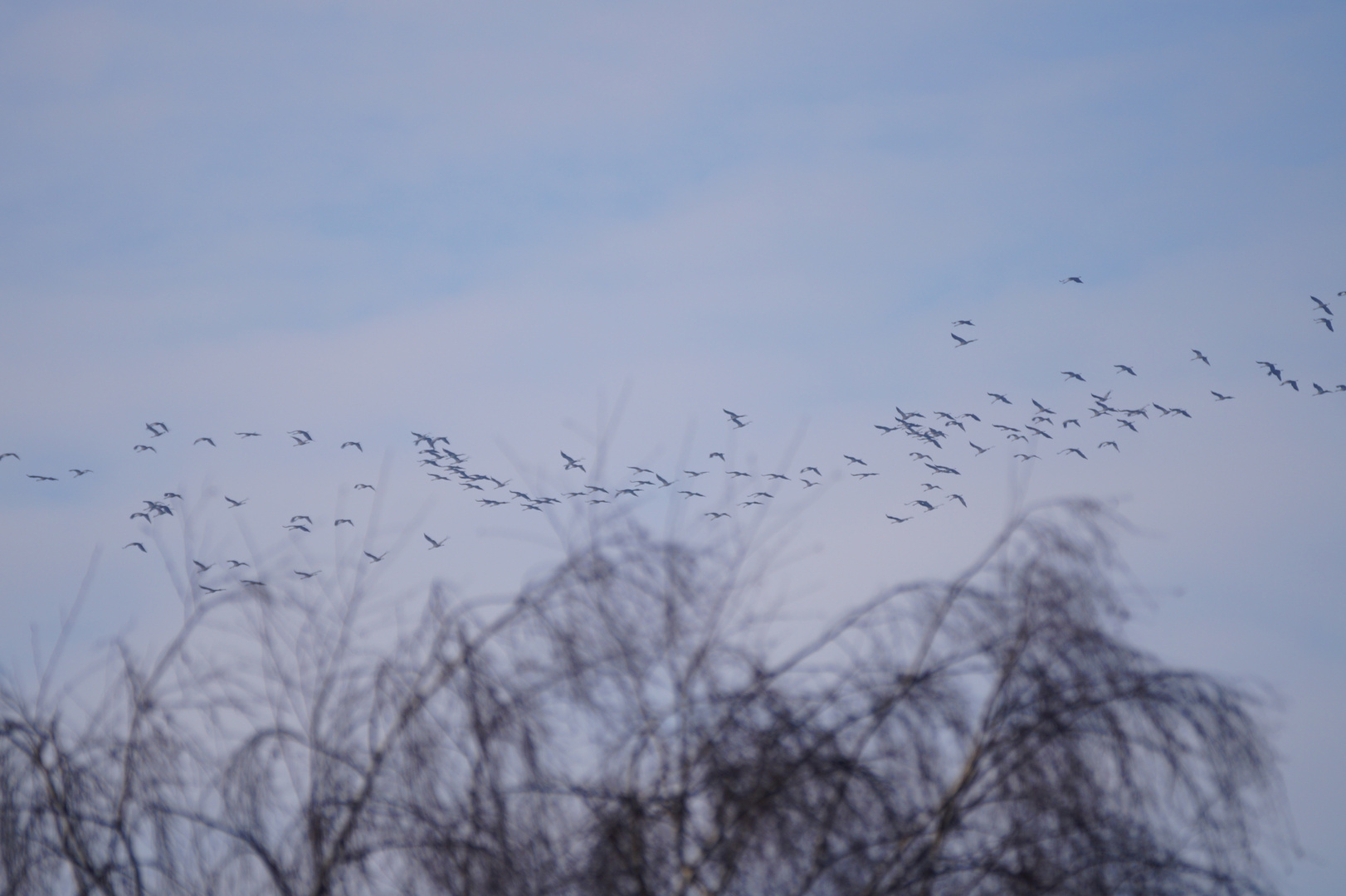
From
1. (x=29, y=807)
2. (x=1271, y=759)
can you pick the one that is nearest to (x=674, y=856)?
(x=1271, y=759)

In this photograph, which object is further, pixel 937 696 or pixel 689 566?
pixel 689 566

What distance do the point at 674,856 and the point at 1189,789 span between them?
2.20 m

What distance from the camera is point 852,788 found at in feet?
20.0

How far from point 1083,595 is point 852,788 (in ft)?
4.78

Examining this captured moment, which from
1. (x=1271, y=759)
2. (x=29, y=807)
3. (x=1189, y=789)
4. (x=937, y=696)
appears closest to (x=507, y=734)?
Result: (x=937, y=696)

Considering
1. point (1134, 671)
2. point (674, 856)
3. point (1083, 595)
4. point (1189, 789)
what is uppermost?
point (1083, 595)

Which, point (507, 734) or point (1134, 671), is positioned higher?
point (1134, 671)

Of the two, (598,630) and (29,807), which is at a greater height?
(598,630)

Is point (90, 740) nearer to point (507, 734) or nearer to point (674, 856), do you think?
point (507, 734)

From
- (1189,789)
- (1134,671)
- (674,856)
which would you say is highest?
(1134,671)

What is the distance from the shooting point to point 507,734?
619 cm

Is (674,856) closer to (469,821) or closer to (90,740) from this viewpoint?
(469,821)

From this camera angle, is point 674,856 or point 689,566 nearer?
point 674,856

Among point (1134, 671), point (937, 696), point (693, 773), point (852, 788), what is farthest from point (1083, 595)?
point (693, 773)
